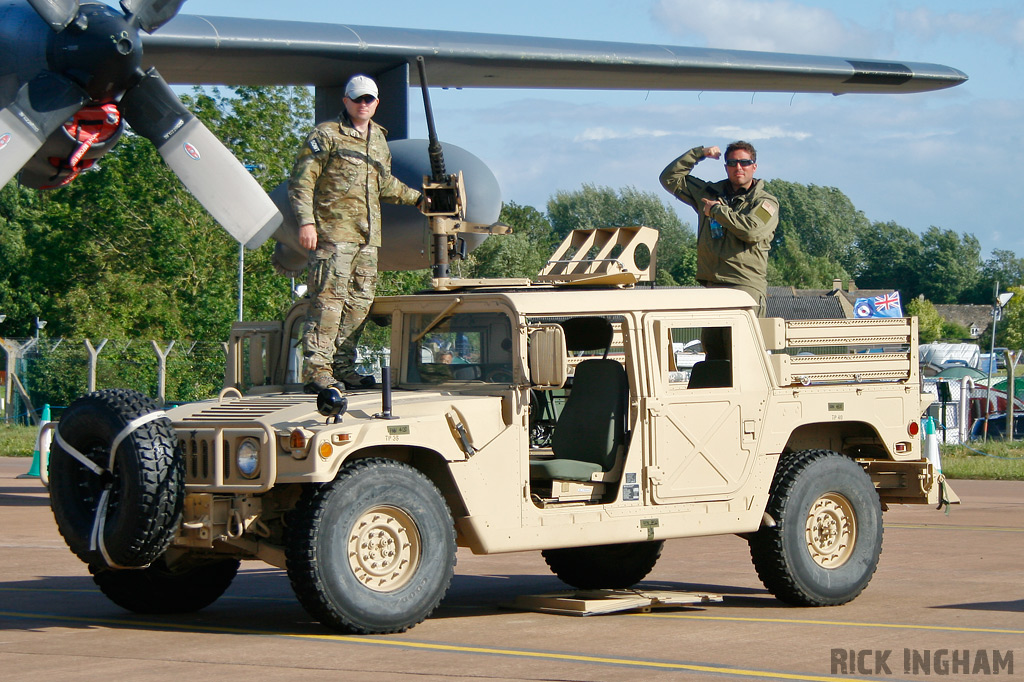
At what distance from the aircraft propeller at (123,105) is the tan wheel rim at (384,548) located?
3539mm

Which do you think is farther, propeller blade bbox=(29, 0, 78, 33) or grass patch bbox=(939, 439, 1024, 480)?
grass patch bbox=(939, 439, 1024, 480)

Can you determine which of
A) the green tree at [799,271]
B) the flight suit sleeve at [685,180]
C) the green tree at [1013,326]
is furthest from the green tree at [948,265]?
the flight suit sleeve at [685,180]

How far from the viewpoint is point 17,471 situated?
2125 centimetres

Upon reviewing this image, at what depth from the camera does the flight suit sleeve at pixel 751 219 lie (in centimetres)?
917

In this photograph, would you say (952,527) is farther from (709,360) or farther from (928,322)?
(928,322)

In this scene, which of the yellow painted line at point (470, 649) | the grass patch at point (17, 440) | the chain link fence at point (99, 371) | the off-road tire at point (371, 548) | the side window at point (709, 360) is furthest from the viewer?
the chain link fence at point (99, 371)

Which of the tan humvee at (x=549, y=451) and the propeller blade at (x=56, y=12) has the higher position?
the propeller blade at (x=56, y=12)

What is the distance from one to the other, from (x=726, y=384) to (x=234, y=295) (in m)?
28.2

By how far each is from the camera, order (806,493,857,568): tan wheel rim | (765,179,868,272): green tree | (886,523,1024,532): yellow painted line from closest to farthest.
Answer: (806,493,857,568): tan wheel rim → (886,523,1024,532): yellow painted line → (765,179,868,272): green tree

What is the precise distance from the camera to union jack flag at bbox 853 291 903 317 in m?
24.4

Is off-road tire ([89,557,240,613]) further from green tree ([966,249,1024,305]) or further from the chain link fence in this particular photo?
green tree ([966,249,1024,305])

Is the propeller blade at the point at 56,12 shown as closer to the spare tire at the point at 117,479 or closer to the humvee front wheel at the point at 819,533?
the spare tire at the point at 117,479

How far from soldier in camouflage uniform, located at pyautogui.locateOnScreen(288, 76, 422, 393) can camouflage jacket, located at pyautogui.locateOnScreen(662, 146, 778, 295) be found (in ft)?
7.15

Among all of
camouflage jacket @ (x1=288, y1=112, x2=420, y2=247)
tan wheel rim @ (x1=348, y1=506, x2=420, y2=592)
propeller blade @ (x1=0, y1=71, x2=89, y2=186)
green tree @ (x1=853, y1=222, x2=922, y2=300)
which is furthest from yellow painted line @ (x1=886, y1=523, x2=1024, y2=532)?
green tree @ (x1=853, y1=222, x2=922, y2=300)
